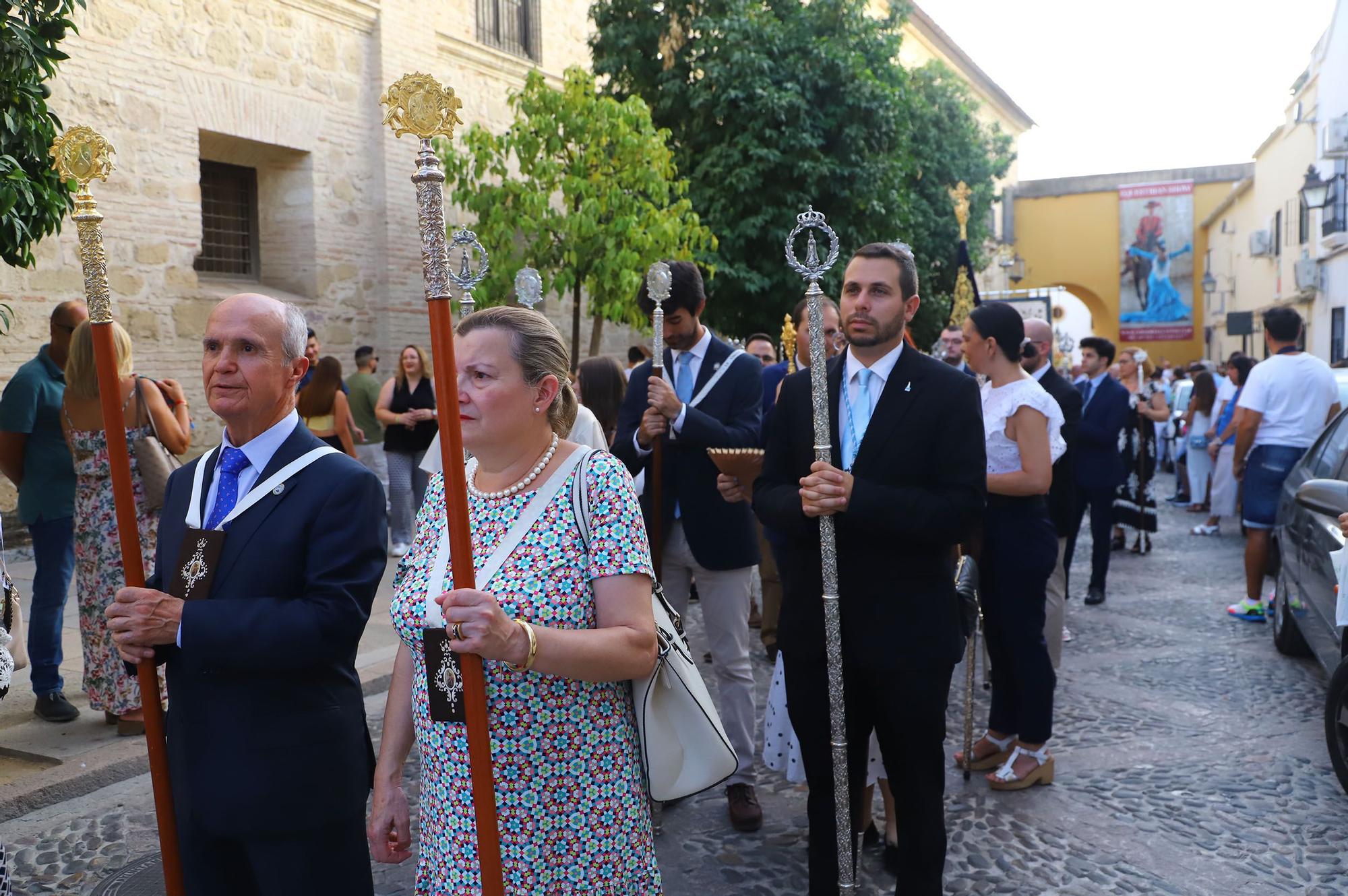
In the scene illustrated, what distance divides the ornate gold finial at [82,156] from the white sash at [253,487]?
634 mm

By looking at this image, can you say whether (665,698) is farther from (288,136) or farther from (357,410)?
(288,136)

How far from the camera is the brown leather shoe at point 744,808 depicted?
438 centimetres

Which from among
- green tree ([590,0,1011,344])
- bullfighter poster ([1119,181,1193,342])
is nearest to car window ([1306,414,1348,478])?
green tree ([590,0,1011,344])

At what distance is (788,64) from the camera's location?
18.0m

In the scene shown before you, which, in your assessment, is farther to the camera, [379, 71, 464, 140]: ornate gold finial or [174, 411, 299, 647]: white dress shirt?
[174, 411, 299, 647]: white dress shirt

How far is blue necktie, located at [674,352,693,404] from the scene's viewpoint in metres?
4.95

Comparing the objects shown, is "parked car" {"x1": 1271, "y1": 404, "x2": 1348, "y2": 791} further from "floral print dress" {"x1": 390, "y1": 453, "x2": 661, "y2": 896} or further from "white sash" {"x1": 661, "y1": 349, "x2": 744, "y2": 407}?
"floral print dress" {"x1": 390, "y1": 453, "x2": 661, "y2": 896}

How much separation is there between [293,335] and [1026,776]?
3651mm

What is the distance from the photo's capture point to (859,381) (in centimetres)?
347

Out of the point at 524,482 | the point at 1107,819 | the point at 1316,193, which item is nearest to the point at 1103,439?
the point at 1107,819

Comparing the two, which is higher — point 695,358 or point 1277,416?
point 695,358

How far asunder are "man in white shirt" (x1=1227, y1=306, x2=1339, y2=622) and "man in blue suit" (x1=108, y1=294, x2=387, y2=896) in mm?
6870

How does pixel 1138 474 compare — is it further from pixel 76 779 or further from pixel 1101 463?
pixel 76 779

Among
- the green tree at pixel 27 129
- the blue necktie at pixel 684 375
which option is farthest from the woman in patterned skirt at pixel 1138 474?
the green tree at pixel 27 129
